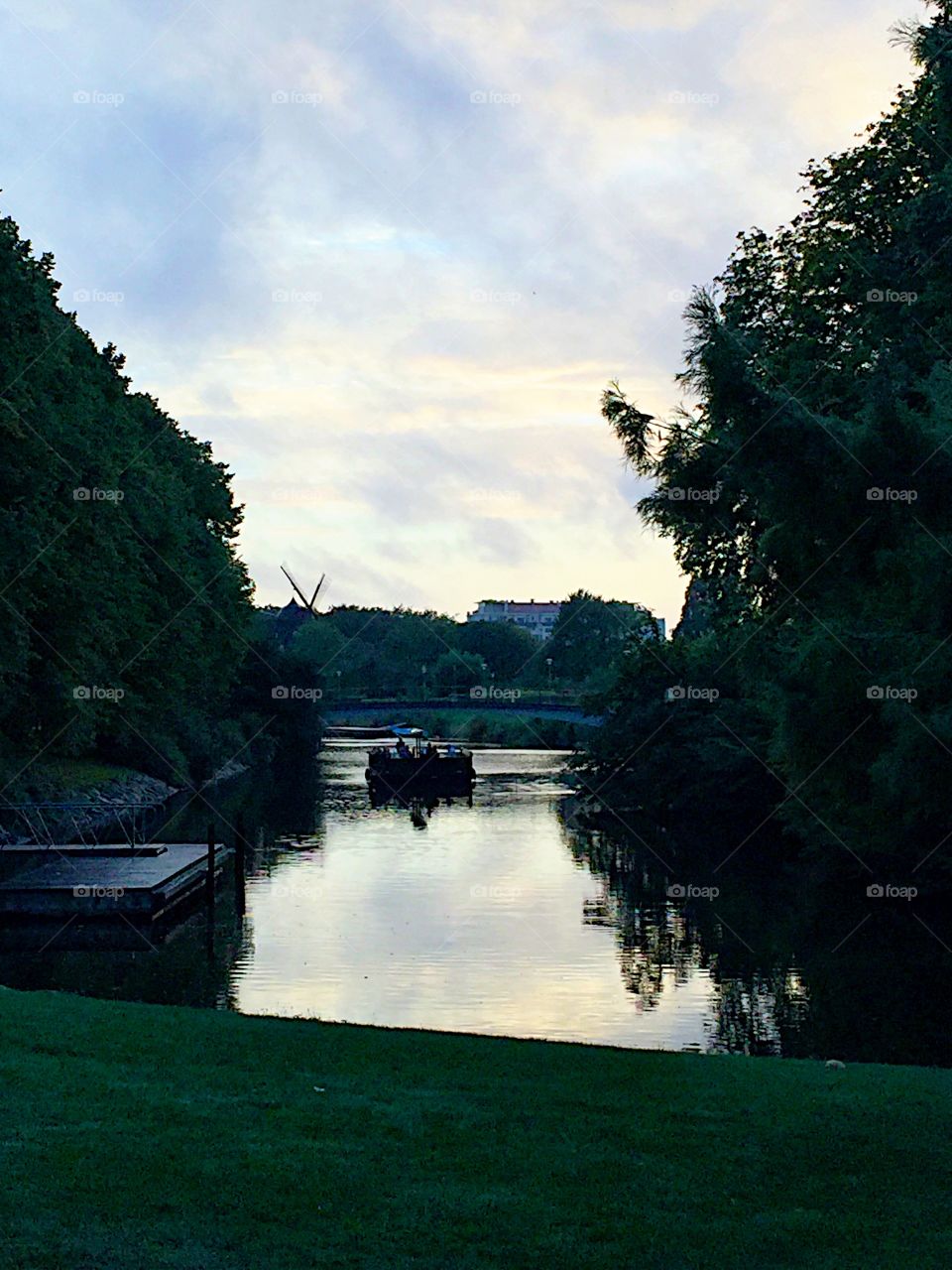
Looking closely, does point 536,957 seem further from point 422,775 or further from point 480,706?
point 480,706

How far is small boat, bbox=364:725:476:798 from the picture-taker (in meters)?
72.5

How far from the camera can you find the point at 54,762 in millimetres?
58719

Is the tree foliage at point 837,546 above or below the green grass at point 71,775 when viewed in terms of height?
above

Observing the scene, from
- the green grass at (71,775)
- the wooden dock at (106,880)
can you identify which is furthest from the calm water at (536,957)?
the green grass at (71,775)

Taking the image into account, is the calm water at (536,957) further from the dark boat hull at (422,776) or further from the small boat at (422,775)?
the dark boat hull at (422,776)

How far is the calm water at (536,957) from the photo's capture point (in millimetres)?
24375

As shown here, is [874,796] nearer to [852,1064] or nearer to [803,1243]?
[803,1243]

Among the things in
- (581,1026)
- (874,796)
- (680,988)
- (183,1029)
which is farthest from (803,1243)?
(680,988)

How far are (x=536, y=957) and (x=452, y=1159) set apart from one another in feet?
62.8

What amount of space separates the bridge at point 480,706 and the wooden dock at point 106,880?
58293 mm

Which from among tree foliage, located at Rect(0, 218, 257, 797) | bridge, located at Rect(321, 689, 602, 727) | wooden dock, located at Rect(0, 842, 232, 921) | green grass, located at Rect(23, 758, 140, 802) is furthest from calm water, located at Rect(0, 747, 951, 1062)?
bridge, located at Rect(321, 689, 602, 727)

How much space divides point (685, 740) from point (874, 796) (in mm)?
43235

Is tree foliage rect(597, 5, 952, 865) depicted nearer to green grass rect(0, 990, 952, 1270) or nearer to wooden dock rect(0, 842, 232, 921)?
green grass rect(0, 990, 952, 1270)

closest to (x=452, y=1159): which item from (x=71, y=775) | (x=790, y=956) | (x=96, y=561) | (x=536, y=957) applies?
(x=536, y=957)
